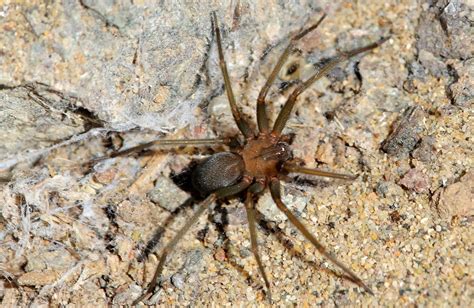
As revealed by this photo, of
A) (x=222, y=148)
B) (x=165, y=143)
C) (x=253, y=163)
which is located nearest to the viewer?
(x=165, y=143)

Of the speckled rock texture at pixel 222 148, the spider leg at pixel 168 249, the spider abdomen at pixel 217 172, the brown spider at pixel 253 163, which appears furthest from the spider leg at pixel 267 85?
the spider leg at pixel 168 249

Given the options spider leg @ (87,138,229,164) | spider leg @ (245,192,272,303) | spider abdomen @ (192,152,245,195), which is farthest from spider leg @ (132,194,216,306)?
spider leg @ (87,138,229,164)

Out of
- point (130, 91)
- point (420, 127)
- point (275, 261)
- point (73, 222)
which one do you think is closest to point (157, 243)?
point (73, 222)

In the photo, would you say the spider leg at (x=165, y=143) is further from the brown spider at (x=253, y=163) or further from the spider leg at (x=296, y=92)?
the spider leg at (x=296, y=92)

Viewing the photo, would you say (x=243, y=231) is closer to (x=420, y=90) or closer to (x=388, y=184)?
(x=388, y=184)

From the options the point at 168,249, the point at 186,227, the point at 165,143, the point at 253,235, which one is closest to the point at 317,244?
the point at 253,235

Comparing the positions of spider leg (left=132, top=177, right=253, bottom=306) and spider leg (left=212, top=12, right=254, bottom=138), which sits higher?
spider leg (left=212, top=12, right=254, bottom=138)

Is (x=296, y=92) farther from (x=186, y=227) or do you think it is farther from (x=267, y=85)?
(x=186, y=227)

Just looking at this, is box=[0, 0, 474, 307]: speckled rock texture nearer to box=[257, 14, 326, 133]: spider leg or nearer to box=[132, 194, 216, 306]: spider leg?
box=[132, 194, 216, 306]: spider leg
